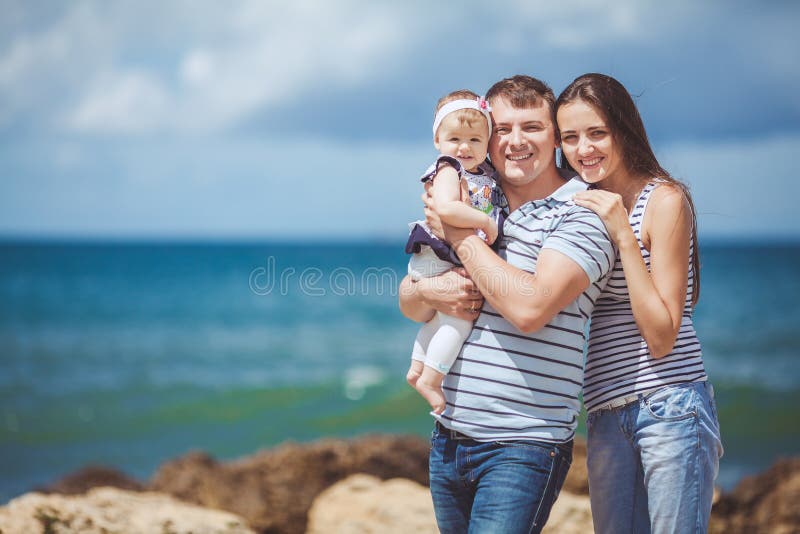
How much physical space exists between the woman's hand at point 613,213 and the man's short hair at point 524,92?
1.25 ft

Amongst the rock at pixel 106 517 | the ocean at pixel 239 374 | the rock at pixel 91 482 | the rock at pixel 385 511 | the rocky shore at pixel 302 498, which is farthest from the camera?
the ocean at pixel 239 374

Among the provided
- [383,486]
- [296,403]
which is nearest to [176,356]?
[296,403]

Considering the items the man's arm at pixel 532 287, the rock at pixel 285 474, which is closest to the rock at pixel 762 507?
the rock at pixel 285 474

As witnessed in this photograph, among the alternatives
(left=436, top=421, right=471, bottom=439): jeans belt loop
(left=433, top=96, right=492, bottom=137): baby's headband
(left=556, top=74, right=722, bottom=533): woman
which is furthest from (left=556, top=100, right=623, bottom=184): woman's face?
(left=436, top=421, right=471, bottom=439): jeans belt loop

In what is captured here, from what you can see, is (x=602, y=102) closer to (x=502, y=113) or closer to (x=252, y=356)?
(x=502, y=113)

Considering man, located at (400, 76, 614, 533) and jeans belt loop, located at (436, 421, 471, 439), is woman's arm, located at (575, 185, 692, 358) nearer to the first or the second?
man, located at (400, 76, 614, 533)

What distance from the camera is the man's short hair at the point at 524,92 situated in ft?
8.96

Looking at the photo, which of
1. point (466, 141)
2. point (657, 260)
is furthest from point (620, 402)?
point (466, 141)

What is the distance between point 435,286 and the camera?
272 centimetres

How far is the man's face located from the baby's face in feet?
0.27

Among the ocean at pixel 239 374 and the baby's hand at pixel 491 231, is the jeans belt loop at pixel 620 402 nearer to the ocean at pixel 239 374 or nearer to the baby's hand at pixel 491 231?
the baby's hand at pixel 491 231

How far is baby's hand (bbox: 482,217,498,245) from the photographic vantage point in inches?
105

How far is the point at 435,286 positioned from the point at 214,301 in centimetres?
3406

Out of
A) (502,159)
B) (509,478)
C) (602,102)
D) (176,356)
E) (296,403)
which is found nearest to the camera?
(509,478)
